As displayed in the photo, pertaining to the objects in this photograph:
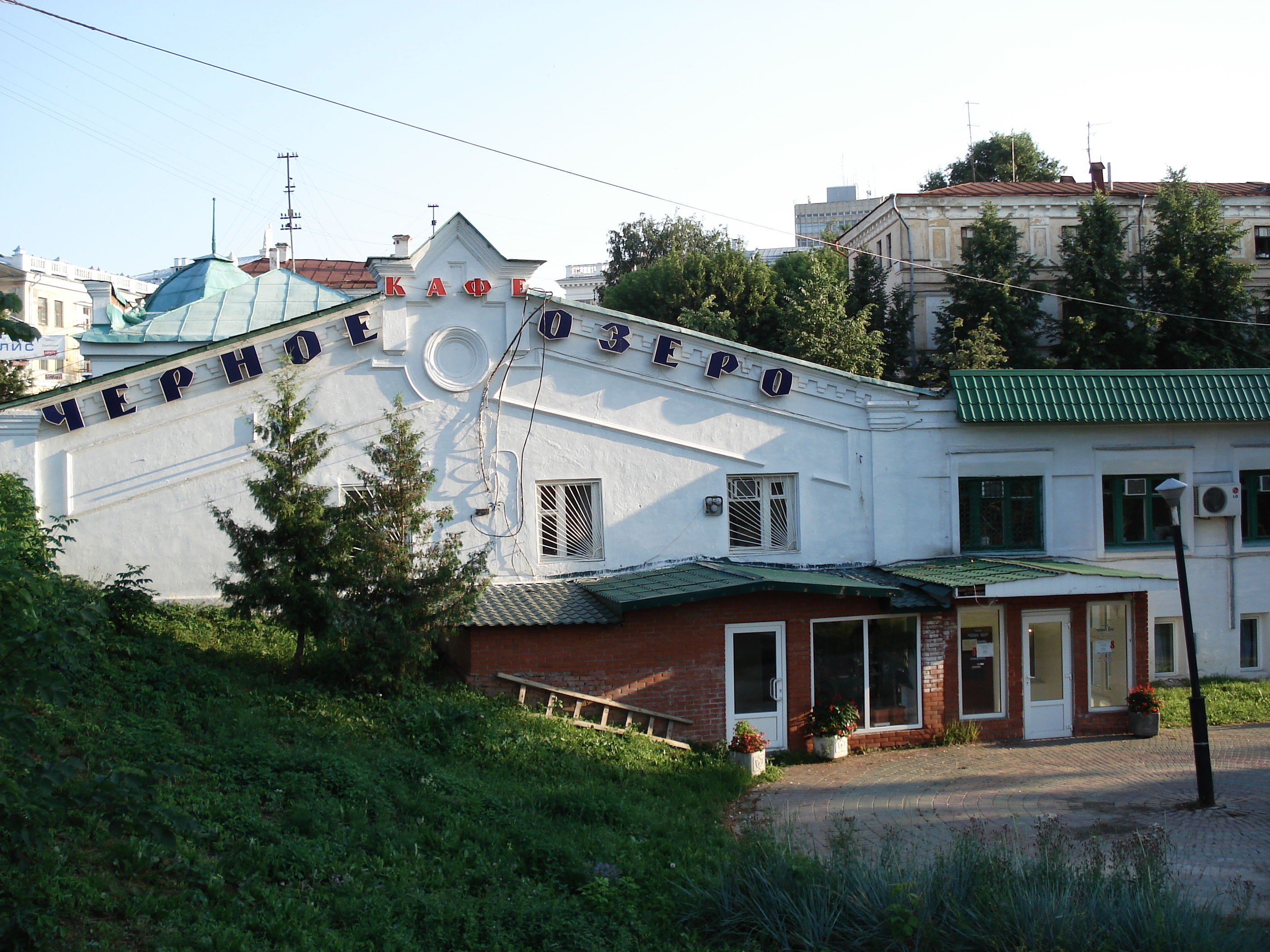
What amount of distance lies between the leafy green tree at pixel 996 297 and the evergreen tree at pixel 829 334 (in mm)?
3630

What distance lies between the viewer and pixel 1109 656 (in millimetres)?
17812

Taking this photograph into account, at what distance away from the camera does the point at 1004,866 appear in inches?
336

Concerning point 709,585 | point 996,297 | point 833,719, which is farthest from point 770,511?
point 996,297

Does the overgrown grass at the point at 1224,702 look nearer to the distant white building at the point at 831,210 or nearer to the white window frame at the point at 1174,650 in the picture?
the white window frame at the point at 1174,650

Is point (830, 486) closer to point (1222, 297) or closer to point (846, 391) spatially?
point (846, 391)

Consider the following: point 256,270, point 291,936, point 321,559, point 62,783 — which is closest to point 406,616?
point 321,559

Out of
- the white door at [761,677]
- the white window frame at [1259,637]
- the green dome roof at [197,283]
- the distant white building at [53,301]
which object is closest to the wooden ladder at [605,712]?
the white door at [761,677]

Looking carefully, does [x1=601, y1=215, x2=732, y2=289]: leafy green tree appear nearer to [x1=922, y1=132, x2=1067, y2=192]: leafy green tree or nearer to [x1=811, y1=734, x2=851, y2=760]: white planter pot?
[x1=922, y1=132, x2=1067, y2=192]: leafy green tree

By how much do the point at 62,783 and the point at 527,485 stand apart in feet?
40.9

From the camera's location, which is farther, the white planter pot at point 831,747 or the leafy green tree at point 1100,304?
the leafy green tree at point 1100,304

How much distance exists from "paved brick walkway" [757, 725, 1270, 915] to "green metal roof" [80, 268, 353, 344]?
1433 centimetres

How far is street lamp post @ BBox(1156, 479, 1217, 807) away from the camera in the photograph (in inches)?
505

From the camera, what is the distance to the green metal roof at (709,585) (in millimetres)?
14922

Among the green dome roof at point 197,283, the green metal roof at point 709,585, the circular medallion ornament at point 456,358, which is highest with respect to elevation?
the green dome roof at point 197,283
